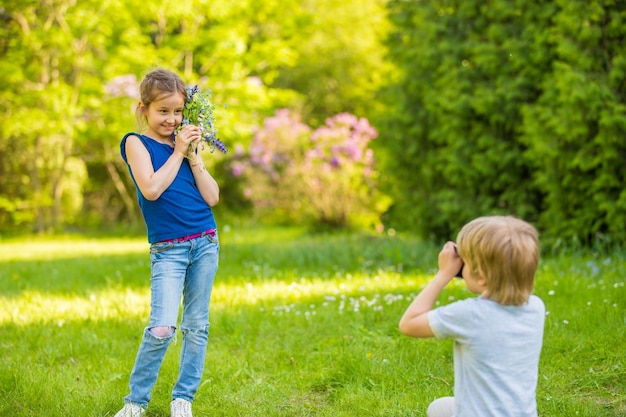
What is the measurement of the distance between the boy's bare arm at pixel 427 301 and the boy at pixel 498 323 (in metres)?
0.03

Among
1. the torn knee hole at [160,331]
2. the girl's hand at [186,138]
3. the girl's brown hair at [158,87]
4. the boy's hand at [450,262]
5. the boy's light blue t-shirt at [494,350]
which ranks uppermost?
the girl's brown hair at [158,87]

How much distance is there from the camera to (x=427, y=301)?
2113 mm

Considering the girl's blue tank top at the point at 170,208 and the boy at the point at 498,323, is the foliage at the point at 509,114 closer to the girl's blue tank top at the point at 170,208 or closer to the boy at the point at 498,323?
the girl's blue tank top at the point at 170,208

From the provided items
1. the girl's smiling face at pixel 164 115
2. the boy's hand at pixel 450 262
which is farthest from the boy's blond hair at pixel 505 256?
the girl's smiling face at pixel 164 115

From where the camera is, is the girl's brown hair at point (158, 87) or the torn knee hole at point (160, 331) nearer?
the torn knee hole at point (160, 331)

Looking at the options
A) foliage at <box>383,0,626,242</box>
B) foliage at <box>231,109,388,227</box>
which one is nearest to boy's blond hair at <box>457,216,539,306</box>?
foliage at <box>383,0,626,242</box>

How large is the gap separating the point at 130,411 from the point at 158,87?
137 cm

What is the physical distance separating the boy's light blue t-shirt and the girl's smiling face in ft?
4.79

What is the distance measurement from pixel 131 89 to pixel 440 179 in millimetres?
6361

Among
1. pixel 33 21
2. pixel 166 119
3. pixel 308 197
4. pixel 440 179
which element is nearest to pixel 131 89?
pixel 33 21

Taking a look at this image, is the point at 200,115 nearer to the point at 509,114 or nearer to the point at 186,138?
the point at 186,138

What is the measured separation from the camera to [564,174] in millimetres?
5984

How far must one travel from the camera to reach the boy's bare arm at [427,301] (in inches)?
81.7

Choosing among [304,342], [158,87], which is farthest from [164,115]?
[304,342]
